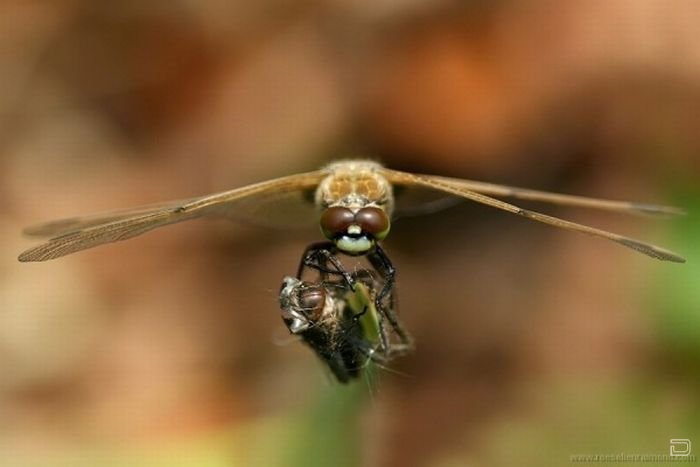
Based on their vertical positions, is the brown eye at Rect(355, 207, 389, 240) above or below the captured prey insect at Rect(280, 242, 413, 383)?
above

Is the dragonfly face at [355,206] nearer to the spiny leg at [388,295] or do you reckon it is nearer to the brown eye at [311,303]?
the spiny leg at [388,295]

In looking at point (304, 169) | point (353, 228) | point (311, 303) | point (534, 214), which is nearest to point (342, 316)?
point (311, 303)

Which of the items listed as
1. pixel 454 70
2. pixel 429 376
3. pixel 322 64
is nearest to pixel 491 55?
pixel 454 70

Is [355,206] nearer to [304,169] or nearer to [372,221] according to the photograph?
[372,221]

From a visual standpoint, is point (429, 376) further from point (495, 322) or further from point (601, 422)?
point (601, 422)

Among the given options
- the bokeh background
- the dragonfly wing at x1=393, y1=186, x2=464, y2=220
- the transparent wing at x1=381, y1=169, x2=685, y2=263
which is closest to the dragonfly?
the transparent wing at x1=381, y1=169, x2=685, y2=263

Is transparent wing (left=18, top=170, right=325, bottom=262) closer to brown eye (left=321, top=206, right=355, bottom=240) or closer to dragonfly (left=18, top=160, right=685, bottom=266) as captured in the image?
dragonfly (left=18, top=160, right=685, bottom=266)

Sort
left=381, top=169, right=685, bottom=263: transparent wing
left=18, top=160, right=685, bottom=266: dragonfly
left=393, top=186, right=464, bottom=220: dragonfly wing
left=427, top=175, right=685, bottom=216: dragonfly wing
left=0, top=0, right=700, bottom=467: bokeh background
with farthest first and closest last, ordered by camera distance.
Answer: left=0, top=0, right=700, bottom=467: bokeh background, left=393, top=186, right=464, bottom=220: dragonfly wing, left=427, top=175, right=685, bottom=216: dragonfly wing, left=18, top=160, right=685, bottom=266: dragonfly, left=381, top=169, right=685, bottom=263: transparent wing
